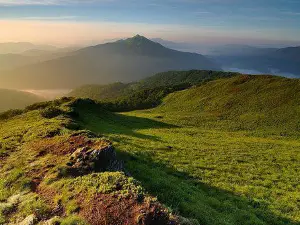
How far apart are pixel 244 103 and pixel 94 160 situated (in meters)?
94.4

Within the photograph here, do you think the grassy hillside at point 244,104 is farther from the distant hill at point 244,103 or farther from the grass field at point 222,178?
the grass field at point 222,178

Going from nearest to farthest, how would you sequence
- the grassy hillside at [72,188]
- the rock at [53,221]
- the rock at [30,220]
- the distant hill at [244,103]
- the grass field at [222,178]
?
the grassy hillside at [72,188], the rock at [53,221], the rock at [30,220], the grass field at [222,178], the distant hill at [244,103]

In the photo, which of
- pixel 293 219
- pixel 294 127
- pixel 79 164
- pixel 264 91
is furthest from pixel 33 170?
pixel 264 91

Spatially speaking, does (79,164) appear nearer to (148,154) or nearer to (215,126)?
(148,154)

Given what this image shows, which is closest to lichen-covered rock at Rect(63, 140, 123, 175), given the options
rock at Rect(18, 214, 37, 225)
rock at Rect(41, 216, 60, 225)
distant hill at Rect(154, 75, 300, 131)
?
rock at Rect(18, 214, 37, 225)

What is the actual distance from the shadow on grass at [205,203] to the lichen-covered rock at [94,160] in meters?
2.79

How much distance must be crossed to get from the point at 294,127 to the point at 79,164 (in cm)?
7401

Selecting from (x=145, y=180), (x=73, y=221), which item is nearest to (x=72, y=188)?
(x=73, y=221)

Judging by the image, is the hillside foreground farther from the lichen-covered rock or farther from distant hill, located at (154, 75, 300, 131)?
distant hill, located at (154, 75, 300, 131)

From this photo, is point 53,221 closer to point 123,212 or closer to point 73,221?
point 73,221

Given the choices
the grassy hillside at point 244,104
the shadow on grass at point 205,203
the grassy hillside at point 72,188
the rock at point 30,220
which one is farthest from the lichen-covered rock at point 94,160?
the grassy hillside at point 244,104

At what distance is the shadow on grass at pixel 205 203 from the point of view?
1944 centimetres

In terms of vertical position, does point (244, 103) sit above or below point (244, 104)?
above

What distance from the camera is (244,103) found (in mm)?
107438
